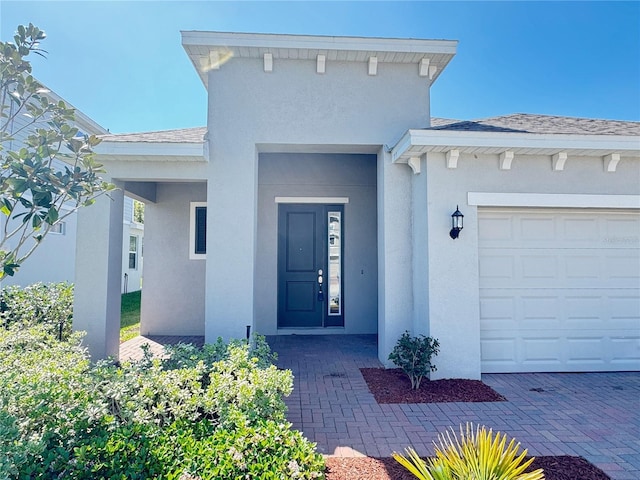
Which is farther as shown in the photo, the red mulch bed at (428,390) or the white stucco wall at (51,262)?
the white stucco wall at (51,262)

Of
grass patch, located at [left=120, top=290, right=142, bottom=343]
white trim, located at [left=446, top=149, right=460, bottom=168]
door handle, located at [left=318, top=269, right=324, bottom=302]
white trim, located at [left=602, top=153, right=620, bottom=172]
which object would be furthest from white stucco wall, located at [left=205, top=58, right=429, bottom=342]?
grass patch, located at [left=120, top=290, right=142, bottom=343]

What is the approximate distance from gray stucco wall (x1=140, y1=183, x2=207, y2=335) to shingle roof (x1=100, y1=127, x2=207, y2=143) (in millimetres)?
1550

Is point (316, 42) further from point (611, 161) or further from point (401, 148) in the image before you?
point (611, 161)

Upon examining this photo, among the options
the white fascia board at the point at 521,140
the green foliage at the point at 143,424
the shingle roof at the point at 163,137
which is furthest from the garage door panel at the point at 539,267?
the shingle roof at the point at 163,137

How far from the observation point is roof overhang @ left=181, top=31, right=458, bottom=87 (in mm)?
5566

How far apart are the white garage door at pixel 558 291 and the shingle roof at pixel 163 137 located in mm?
4833

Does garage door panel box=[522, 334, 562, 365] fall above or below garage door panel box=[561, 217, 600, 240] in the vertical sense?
below

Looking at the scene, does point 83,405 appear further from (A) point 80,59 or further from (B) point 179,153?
(A) point 80,59

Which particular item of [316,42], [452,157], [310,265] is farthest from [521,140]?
[310,265]

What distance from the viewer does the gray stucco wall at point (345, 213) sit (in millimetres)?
7797

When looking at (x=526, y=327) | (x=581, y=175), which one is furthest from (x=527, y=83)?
(x=526, y=327)

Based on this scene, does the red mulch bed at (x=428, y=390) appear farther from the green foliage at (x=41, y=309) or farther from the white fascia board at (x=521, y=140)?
the green foliage at (x=41, y=309)

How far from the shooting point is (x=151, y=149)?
212 inches

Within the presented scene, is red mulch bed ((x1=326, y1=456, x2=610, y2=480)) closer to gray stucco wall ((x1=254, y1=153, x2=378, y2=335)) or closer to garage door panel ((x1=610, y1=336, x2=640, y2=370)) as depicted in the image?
garage door panel ((x1=610, y1=336, x2=640, y2=370))
